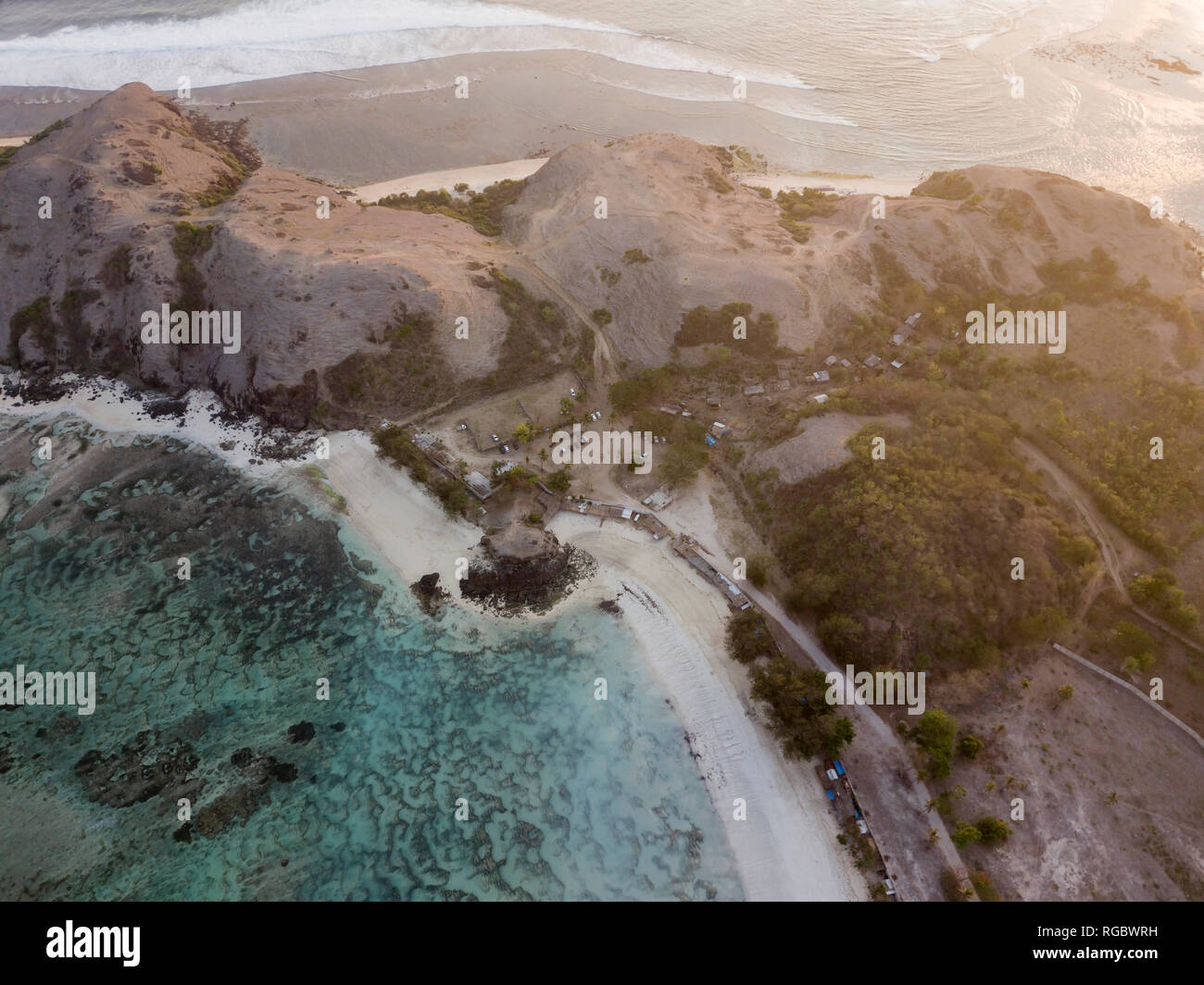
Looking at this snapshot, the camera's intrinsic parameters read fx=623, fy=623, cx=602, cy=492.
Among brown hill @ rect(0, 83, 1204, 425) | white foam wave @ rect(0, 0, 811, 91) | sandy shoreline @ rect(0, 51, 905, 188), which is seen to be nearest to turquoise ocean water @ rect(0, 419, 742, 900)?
brown hill @ rect(0, 83, 1204, 425)

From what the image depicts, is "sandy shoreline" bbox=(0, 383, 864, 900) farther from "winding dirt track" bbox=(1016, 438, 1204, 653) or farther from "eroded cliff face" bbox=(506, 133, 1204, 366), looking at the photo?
"winding dirt track" bbox=(1016, 438, 1204, 653)

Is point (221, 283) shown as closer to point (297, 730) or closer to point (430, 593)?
point (430, 593)

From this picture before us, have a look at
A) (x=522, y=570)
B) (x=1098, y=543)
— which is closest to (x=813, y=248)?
(x=1098, y=543)

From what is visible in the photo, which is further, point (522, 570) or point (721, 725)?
point (522, 570)

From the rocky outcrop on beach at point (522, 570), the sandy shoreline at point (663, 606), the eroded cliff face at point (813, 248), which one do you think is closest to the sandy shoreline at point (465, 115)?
the eroded cliff face at point (813, 248)

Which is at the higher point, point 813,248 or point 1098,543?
point 813,248
